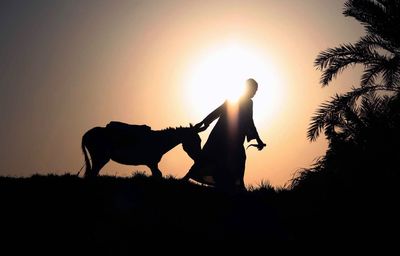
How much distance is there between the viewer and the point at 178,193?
10.3 metres

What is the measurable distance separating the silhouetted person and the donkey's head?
1227mm

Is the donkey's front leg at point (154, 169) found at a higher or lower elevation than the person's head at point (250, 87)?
lower

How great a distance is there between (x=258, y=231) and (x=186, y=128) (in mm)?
5106

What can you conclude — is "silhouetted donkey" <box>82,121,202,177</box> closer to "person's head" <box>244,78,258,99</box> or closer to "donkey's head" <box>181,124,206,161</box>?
"donkey's head" <box>181,124,206,161</box>

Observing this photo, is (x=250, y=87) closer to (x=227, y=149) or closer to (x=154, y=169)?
(x=227, y=149)

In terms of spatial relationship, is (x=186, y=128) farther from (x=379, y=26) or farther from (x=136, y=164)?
(x=379, y=26)

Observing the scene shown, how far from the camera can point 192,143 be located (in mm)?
13203

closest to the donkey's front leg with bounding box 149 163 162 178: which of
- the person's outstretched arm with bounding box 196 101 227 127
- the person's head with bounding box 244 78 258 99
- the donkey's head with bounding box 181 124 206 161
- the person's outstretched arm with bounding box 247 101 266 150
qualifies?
the donkey's head with bounding box 181 124 206 161

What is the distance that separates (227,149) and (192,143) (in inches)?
71.5

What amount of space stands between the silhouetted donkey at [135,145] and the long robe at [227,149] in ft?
4.95

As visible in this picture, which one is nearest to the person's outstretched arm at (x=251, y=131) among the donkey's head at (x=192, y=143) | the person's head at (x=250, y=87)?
the person's head at (x=250, y=87)

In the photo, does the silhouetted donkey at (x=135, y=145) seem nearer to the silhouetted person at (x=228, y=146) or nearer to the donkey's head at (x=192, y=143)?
the donkey's head at (x=192, y=143)

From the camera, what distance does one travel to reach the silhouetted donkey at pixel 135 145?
1348cm

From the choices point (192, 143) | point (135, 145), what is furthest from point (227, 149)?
point (135, 145)
